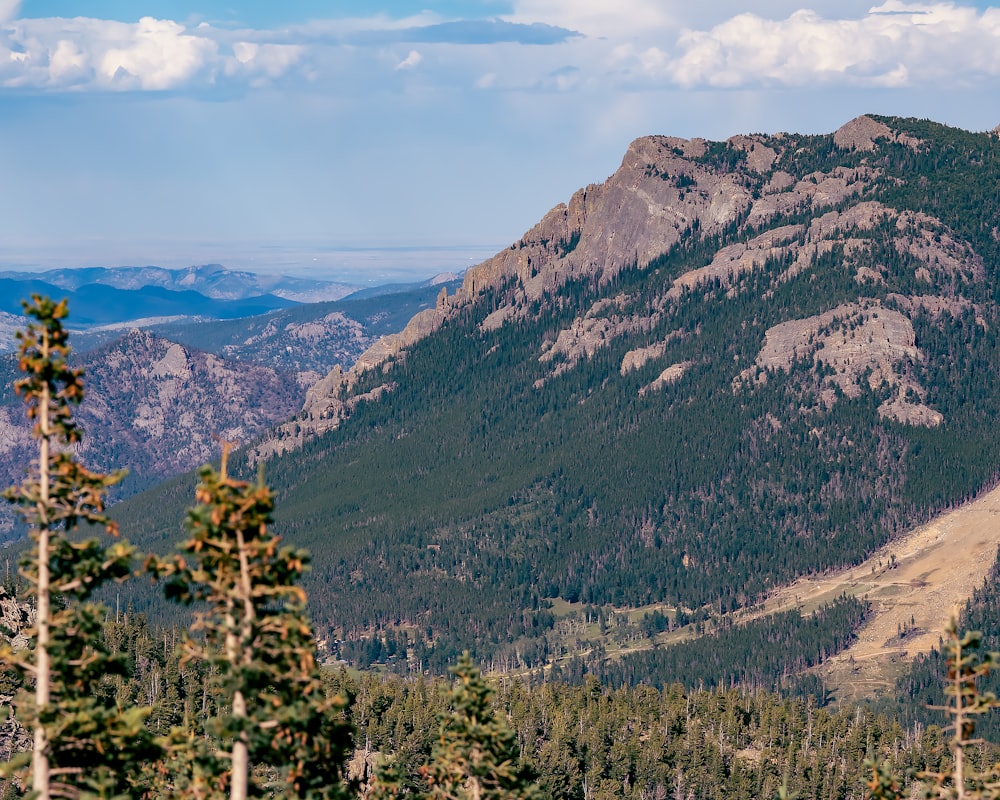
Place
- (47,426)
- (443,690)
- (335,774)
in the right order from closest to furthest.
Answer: (47,426)
(335,774)
(443,690)

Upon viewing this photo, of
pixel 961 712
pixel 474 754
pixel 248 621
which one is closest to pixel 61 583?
pixel 248 621

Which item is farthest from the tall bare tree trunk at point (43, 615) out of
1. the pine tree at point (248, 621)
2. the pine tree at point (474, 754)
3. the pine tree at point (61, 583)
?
the pine tree at point (474, 754)

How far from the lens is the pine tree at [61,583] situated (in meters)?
57.6

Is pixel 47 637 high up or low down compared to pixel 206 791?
Answer: up

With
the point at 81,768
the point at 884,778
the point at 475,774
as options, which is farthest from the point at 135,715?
the point at 884,778

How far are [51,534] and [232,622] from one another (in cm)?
737

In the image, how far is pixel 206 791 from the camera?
65375 millimetres

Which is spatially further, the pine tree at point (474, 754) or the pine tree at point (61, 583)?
the pine tree at point (474, 754)

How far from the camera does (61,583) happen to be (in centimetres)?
5897

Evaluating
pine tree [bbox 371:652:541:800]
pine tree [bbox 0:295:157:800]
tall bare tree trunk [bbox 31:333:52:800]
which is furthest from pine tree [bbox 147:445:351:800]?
pine tree [bbox 371:652:541:800]

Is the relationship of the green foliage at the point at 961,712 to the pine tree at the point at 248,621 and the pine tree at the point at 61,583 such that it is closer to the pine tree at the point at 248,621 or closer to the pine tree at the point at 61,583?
the pine tree at the point at 248,621

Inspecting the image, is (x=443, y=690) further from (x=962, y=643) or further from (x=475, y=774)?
(x=962, y=643)

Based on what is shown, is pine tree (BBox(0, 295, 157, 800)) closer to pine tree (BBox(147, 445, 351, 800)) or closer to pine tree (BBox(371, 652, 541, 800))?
pine tree (BBox(147, 445, 351, 800))

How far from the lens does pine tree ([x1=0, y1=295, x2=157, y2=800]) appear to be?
5756 cm
